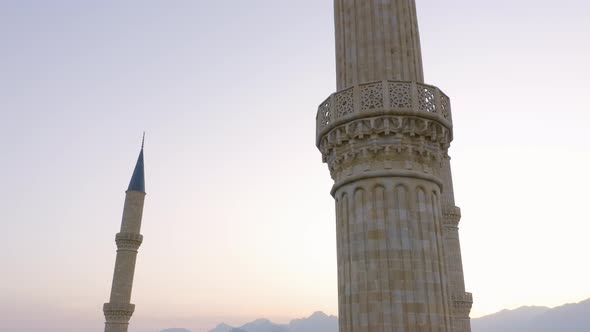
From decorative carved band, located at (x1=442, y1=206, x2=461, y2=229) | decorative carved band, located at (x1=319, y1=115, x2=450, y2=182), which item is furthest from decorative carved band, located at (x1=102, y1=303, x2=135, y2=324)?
decorative carved band, located at (x1=319, y1=115, x2=450, y2=182)

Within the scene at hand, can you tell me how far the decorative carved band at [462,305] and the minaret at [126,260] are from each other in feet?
61.4

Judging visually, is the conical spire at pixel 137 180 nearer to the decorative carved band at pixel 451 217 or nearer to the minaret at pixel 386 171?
the decorative carved band at pixel 451 217

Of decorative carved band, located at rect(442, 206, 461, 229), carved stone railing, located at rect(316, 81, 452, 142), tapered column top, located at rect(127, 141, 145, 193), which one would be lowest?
carved stone railing, located at rect(316, 81, 452, 142)

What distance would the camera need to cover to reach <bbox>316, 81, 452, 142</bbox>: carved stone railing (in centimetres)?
1111

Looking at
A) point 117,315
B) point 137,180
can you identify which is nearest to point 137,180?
point 137,180

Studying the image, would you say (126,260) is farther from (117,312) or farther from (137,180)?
(137,180)

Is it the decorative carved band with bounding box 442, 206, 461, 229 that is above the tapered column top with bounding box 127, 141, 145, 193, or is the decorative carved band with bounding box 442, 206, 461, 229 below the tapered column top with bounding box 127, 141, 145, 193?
below

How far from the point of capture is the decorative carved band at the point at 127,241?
1176 inches

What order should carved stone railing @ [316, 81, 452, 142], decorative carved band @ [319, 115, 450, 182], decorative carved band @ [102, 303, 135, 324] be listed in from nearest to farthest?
decorative carved band @ [319, 115, 450, 182] < carved stone railing @ [316, 81, 452, 142] < decorative carved band @ [102, 303, 135, 324]

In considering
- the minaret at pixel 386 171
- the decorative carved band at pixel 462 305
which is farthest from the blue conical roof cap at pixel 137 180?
the minaret at pixel 386 171

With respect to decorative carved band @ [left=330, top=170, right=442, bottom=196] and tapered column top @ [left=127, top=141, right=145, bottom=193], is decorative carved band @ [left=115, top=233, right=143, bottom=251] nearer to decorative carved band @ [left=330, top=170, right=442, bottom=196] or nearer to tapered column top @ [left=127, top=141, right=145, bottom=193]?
tapered column top @ [left=127, top=141, right=145, bottom=193]

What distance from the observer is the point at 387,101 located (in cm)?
1110

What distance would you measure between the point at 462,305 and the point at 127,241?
64.6ft

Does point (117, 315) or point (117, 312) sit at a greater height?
point (117, 312)
